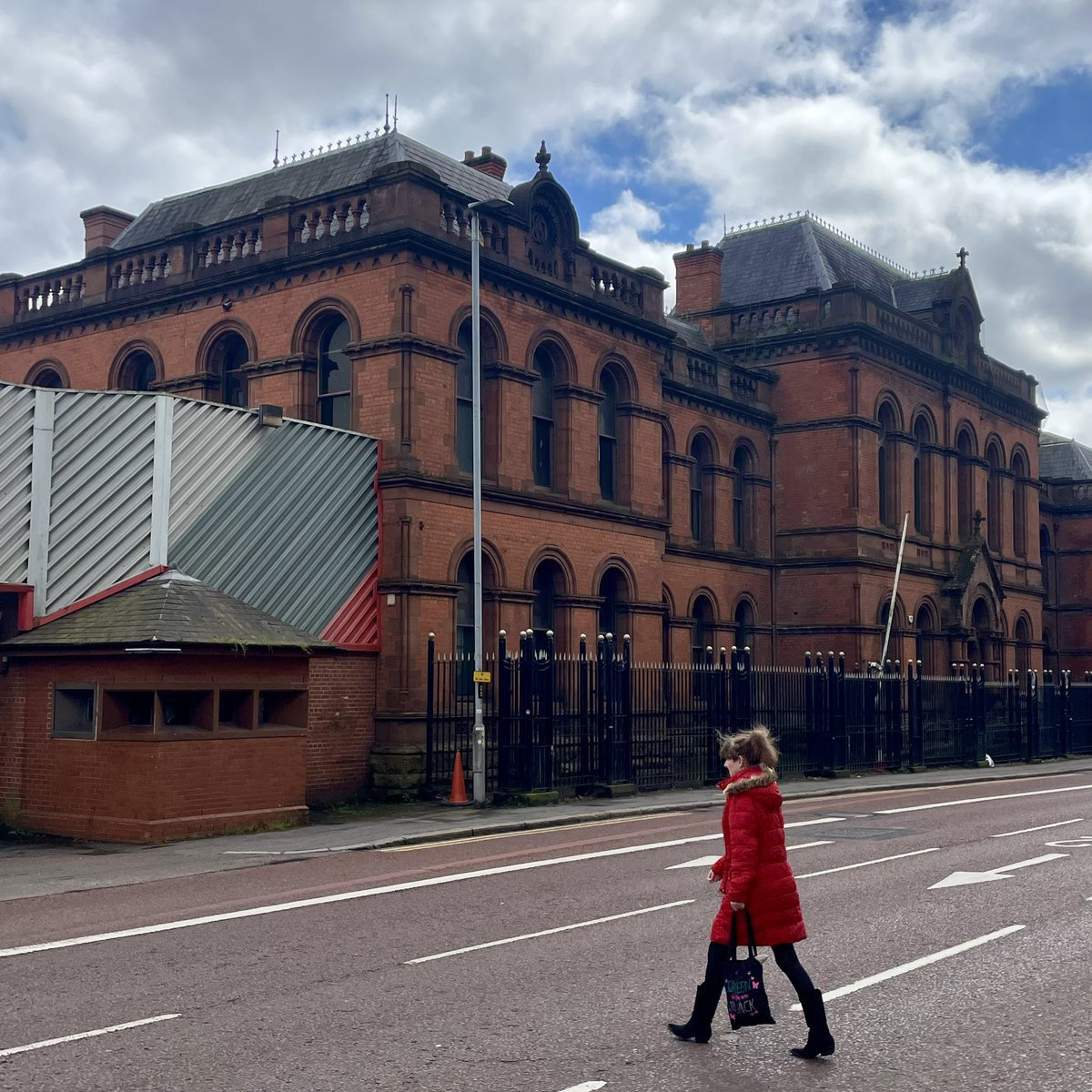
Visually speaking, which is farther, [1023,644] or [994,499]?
[1023,644]

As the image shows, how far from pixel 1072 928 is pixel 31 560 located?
14227 millimetres

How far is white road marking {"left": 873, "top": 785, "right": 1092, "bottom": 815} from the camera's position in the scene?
2160 centimetres

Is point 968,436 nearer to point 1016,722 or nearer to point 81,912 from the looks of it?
point 1016,722

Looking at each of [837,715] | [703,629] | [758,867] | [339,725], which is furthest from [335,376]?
[758,867]

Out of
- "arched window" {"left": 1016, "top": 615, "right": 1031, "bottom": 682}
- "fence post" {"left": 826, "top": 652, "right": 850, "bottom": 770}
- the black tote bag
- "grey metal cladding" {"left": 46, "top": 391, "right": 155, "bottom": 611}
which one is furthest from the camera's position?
"arched window" {"left": 1016, "top": 615, "right": 1031, "bottom": 682}

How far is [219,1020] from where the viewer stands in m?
7.87

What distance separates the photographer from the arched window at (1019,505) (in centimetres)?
4659

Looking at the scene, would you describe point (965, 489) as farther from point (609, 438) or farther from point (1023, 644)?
point (609, 438)

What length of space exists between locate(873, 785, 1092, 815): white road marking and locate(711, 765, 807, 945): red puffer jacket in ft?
47.7

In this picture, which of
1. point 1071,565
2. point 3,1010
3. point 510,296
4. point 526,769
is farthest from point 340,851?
point 1071,565

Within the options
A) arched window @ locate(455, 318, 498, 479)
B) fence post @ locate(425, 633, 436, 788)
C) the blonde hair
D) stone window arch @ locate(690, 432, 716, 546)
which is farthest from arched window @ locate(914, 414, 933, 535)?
the blonde hair

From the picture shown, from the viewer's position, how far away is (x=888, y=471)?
126 feet

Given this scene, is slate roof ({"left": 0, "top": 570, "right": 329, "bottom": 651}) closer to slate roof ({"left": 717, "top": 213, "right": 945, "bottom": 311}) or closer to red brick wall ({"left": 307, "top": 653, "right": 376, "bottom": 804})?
red brick wall ({"left": 307, "top": 653, "right": 376, "bottom": 804})

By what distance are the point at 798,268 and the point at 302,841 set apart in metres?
27.6
